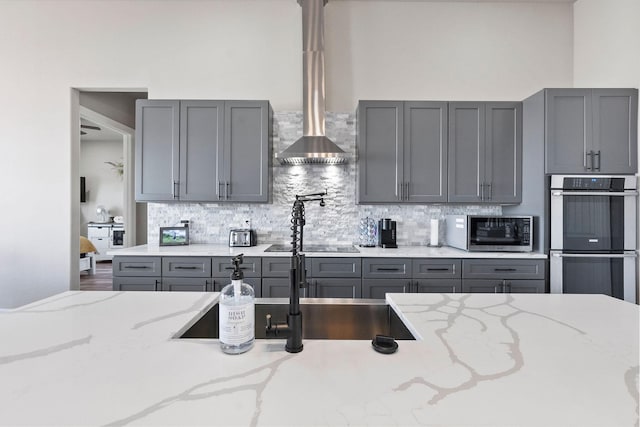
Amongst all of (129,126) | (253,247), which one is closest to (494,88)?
(253,247)

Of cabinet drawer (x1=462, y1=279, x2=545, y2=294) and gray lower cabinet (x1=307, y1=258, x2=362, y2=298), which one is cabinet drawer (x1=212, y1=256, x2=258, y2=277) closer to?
gray lower cabinet (x1=307, y1=258, x2=362, y2=298)

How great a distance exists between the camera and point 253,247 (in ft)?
9.97

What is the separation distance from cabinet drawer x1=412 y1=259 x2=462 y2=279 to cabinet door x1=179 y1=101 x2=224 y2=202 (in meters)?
2.02

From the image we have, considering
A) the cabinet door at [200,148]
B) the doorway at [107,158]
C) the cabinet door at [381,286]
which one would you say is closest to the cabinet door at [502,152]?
the cabinet door at [381,286]

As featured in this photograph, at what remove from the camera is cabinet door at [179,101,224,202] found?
2.97 metres

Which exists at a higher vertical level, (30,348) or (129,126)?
(129,126)

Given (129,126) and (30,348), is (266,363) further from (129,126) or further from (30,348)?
(129,126)

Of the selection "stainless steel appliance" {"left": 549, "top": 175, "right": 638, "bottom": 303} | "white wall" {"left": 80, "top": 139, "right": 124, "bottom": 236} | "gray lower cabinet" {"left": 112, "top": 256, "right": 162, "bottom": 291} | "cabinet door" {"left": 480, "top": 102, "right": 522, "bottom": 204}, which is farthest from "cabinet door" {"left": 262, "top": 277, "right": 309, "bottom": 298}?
"white wall" {"left": 80, "top": 139, "right": 124, "bottom": 236}

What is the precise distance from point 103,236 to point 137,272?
5.56 m

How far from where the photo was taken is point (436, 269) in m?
2.66

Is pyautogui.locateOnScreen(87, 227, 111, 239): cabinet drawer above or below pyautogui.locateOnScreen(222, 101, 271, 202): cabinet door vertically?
below

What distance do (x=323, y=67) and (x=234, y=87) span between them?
1013 millimetres

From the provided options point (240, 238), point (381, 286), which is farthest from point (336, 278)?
point (240, 238)

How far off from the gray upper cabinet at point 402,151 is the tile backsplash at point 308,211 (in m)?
0.33
